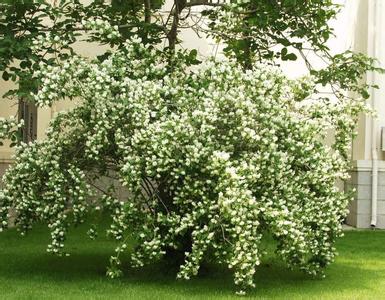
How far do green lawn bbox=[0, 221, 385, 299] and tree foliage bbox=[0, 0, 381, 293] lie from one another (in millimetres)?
268

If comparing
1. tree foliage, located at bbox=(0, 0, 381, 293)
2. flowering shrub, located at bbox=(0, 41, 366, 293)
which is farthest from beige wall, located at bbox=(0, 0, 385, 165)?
flowering shrub, located at bbox=(0, 41, 366, 293)

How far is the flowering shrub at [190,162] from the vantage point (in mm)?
7227

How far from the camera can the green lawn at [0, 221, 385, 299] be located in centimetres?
728

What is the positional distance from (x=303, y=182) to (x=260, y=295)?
1.33 metres

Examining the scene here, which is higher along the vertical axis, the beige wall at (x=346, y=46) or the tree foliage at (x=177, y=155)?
the beige wall at (x=346, y=46)

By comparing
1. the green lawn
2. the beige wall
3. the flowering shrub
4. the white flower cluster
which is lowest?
the green lawn

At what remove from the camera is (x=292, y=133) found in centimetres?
795

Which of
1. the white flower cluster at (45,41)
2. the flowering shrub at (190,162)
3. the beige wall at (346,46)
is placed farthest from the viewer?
the beige wall at (346,46)

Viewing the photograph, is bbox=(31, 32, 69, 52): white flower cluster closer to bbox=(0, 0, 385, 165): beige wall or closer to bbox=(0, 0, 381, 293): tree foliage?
bbox=(0, 0, 381, 293): tree foliage

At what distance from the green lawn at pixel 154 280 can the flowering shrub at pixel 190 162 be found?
10.7 inches

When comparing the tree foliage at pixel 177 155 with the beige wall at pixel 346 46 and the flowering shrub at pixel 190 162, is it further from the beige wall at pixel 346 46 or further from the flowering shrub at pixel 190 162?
the beige wall at pixel 346 46

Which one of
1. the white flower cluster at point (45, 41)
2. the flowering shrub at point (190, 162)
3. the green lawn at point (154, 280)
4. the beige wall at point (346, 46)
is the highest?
the beige wall at point (346, 46)

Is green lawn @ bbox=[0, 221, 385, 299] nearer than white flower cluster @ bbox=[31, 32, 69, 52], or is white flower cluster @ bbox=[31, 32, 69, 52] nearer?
green lawn @ bbox=[0, 221, 385, 299]

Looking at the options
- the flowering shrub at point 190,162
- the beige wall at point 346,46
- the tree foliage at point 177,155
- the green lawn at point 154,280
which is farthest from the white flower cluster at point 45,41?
the beige wall at point 346,46
